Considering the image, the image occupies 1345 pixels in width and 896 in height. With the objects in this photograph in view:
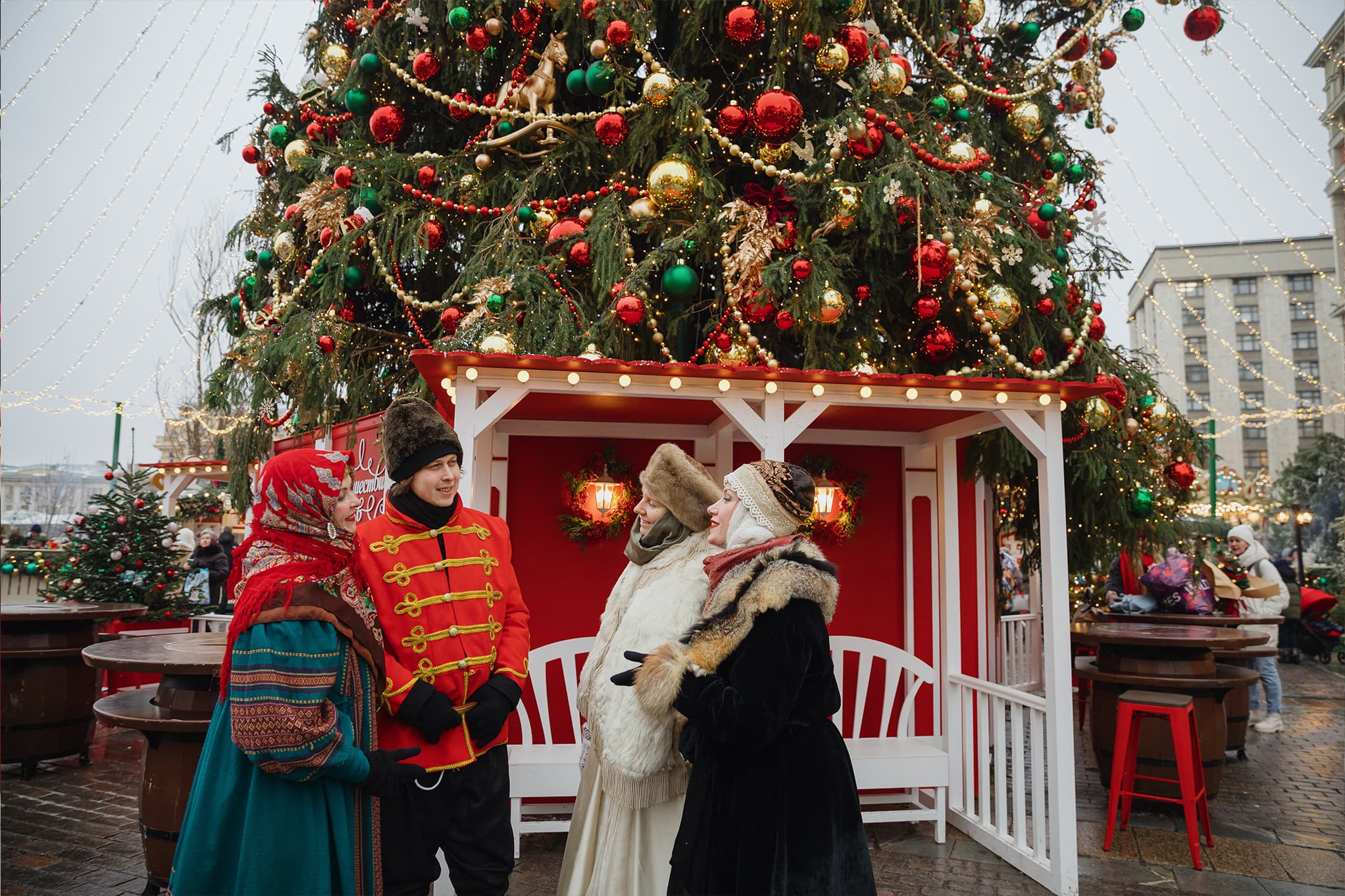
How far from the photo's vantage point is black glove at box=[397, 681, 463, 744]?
2.69 m

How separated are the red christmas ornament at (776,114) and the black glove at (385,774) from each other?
5.14m

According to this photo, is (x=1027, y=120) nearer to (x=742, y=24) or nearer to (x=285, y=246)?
(x=742, y=24)

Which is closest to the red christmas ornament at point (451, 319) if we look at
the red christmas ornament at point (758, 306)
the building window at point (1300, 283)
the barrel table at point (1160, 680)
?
the red christmas ornament at point (758, 306)

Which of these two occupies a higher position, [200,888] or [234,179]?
[234,179]

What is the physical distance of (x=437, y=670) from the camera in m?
2.85

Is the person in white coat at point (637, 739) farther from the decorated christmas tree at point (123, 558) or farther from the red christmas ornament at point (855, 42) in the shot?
the decorated christmas tree at point (123, 558)

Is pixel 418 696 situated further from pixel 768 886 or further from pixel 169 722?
pixel 169 722

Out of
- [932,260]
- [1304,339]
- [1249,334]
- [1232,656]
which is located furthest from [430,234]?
[1304,339]

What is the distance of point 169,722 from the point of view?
12.6ft

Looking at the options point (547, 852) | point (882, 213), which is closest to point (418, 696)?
point (547, 852)

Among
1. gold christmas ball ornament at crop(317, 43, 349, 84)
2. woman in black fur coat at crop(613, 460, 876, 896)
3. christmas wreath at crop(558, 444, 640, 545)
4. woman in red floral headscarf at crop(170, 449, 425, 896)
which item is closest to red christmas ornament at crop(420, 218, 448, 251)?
gold christmas ball ornament at crop(317, 43, 349, 84)

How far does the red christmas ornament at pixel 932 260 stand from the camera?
633 cm

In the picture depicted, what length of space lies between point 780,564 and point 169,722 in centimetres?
292

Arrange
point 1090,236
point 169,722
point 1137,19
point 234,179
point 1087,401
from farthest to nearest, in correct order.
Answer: point 234,179 < point 1090,236 < point 1137,19 < point 1087,401 < point 169,722
